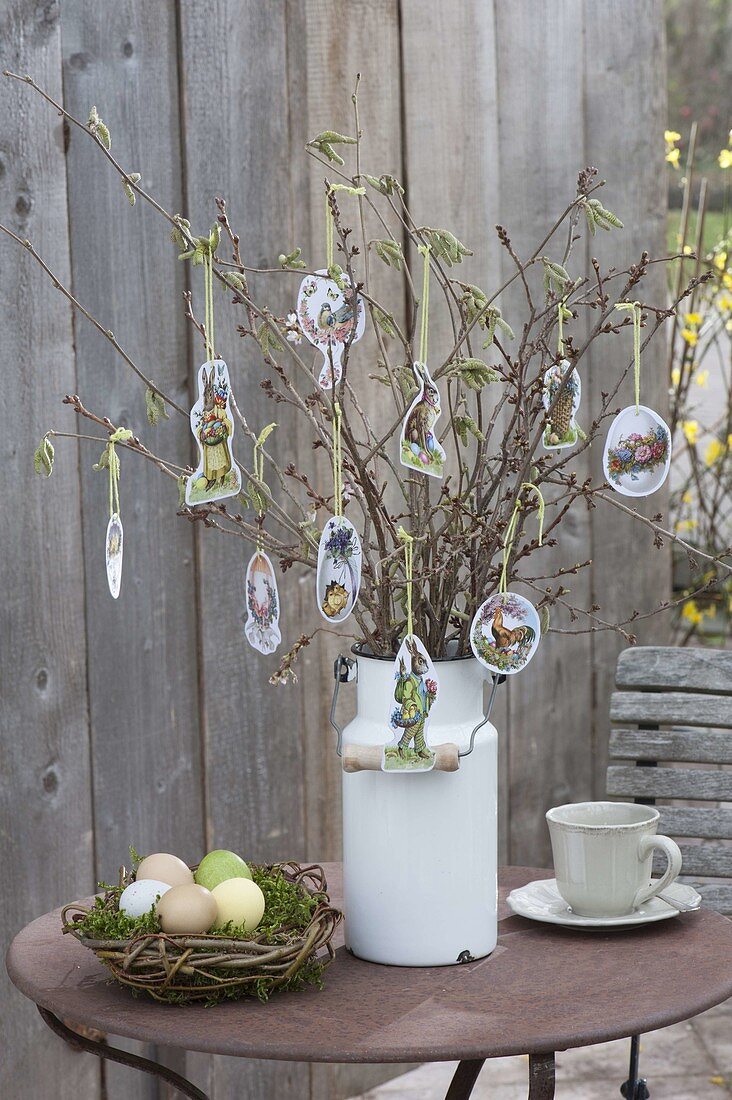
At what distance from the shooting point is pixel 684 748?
6.80ft

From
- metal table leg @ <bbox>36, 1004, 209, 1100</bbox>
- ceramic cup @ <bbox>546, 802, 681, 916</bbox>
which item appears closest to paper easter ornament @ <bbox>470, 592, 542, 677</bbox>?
ceramic cup @ <bbox>546, 802, 681, 916</bbox>

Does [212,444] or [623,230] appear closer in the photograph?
[212,444]

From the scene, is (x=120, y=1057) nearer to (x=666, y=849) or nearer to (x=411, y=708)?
(x=411, y=708)

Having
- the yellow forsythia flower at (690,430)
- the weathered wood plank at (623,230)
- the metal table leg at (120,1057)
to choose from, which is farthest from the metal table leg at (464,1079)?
the yellow forsythia flower at (690,430)

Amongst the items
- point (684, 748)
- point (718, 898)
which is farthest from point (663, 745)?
point (718, 898)

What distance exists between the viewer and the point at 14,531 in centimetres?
182

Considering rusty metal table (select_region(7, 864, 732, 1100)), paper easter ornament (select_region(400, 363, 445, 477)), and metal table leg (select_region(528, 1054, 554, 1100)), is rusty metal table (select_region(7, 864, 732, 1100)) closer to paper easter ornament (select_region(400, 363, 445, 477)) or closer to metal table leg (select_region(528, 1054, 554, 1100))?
metal table leg (select_region(528, 1054, 554, 1100))

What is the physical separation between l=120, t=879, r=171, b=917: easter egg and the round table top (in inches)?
2.7

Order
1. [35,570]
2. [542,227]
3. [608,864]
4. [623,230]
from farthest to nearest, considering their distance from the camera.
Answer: [623,230] → [542,227] → [35,570] → [608,864]

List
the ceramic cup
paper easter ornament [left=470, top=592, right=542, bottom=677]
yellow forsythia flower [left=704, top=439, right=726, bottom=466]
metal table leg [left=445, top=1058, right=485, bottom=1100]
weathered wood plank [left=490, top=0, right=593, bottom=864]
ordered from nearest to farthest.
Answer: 1. paper easter ornament [left=470, top=592, right=542, bottom=677]
2. the ceramic cup
3. metal table leg [left=445, top=1058, right=485, bottom=1100]
4. weathered wood plank [left=490, top=0, right=593, bottom=864]
5. yellow forsythia flower [left=704, top=439, right=726, bottom=466]

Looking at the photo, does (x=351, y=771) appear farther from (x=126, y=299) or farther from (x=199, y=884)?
(x=126, y=299)

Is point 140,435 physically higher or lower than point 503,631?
higher

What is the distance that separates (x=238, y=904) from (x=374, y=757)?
0.58 ft

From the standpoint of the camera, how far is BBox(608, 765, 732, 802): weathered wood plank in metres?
2.06
